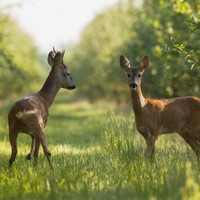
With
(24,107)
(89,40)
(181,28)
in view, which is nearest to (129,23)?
(89,40)

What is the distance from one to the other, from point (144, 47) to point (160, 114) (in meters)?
15.7

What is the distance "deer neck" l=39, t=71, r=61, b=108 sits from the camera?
9.62m

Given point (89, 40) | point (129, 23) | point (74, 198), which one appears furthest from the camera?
point (89, 40)

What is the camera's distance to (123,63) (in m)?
9.98

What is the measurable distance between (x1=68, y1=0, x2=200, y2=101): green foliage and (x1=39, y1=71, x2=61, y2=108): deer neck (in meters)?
1.88

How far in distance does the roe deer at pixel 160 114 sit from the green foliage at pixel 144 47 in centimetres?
72

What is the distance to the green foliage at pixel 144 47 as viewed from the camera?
55.9 ft

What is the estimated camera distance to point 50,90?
384 inches

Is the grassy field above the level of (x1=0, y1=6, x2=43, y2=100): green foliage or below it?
below

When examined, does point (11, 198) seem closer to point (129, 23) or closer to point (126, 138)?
point (126, 138)

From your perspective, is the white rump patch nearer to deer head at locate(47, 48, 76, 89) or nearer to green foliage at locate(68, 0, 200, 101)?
deer head at locate(47, 48, 76, 89)

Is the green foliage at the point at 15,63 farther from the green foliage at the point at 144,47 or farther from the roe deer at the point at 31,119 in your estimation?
the roe deer at the point at 31,119

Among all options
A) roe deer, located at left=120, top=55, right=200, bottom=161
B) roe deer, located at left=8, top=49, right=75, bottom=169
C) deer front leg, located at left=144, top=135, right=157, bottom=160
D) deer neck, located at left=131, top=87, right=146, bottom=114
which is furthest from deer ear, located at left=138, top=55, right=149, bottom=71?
roe deer, located at left=8, top=49, right=75, bottom=169

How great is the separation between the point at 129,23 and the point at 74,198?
29.6 m
